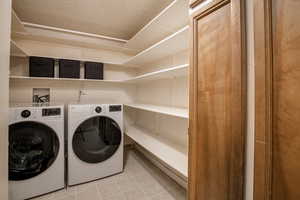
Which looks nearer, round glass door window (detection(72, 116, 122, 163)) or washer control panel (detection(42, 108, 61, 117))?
washer control panel (detection(42, 108, 61, 117))

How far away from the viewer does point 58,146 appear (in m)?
1.71

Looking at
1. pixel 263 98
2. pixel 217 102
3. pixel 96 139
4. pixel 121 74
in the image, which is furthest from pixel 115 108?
pixel 263 98

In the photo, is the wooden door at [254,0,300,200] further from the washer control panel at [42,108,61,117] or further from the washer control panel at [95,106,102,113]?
the washer control panel at [42,108,61,117]

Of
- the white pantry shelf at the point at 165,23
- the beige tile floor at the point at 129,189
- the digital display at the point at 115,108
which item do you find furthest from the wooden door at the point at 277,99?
the digital display at the point at 115,108

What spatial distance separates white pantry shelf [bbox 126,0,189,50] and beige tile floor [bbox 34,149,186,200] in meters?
1.99

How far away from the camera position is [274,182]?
22.1 inches

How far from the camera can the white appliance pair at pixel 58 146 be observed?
1.53 m

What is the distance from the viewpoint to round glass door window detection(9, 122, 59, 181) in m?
1.51

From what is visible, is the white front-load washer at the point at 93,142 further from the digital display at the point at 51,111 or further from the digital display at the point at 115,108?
the digital display at the point at 51,111

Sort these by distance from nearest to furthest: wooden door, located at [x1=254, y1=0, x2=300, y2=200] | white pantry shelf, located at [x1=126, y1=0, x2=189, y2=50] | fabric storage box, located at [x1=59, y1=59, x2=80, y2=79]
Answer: wooden door, located at [x1=254, y1=0, x2=300, y2=200] < white pantry shelf, located at [x1=126, y1=0, x2=189, y2=50] < fabric storage box, located at [x1=59, y1=59, x2=80, y2=79]

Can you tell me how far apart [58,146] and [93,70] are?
51.6 inches

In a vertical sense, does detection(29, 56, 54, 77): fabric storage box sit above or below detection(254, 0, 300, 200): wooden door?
above

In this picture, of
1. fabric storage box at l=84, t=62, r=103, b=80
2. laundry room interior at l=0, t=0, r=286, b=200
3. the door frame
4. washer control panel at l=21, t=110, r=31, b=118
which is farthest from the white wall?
fabric storage box at l=84, t=62, r=103, b=80

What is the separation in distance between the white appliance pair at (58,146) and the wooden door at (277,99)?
1766 millimetres
